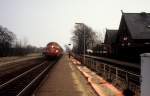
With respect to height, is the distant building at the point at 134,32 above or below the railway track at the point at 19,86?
above

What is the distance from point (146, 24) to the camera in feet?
174

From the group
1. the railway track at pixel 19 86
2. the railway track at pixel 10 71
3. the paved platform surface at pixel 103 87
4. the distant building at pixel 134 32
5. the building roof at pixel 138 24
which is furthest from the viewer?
the building roof at pixel 138 24

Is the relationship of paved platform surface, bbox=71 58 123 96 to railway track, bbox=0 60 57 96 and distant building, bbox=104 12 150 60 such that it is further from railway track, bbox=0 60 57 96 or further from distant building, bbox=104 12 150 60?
distant building, bbox=104 12 150 60

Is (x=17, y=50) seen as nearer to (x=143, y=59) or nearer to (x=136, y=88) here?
(x=136, y=88)

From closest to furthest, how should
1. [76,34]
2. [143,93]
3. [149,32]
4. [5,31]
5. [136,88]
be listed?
[143,93]
[136,88]
[149,32]
[76,34]
[5,31]

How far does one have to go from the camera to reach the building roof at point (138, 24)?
49650 millimetres

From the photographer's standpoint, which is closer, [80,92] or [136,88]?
[136,88]

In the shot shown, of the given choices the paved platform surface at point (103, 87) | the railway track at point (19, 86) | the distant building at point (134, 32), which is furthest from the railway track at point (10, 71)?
the distant building at point (134, 32)

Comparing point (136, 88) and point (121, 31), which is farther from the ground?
point (121, 31)

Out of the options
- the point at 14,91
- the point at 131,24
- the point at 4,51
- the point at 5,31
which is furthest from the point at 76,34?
the point at 14,91

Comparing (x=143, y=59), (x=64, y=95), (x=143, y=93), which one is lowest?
(x=64, y=95)

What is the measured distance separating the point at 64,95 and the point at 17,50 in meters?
96.5

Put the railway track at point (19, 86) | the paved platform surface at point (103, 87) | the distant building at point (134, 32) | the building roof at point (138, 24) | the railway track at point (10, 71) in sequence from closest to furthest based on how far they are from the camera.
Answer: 1. the paved platform surface at point (103, 87)
2. the railway track at point (19, 86)
3. the railway track at point (10, 71)
4. the distant building at point (134, 32)
5. the building roof at point (138, 24)

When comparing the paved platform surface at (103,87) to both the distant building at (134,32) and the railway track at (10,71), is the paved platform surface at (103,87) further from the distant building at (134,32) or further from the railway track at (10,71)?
the distant building at (134,32)
